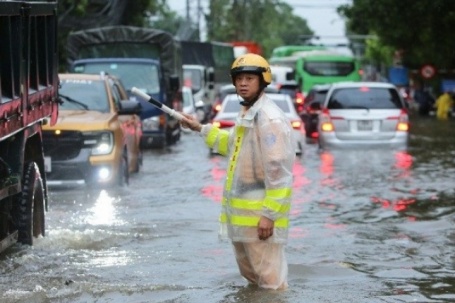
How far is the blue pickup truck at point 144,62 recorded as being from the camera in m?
28.0

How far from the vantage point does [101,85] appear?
1986cm

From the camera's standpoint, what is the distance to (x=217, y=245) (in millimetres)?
13086

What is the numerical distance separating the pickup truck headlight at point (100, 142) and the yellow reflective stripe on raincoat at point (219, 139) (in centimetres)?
880

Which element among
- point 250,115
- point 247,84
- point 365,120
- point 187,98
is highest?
point 247,84

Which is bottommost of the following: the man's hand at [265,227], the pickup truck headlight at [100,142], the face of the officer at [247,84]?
the pickup truck headlight at [100,142]

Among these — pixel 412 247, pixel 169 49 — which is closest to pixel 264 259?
pixel 412 247

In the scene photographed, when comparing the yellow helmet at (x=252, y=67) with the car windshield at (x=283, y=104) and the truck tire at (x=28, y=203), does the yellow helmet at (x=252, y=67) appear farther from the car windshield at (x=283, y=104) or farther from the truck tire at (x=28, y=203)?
the car windshield at (x=283, y=104)

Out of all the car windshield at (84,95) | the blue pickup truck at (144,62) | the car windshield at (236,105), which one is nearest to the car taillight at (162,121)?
the blue pickup truck at (144,62)

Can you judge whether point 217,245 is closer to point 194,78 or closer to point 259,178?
point 259,178

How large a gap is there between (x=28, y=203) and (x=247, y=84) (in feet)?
12.6

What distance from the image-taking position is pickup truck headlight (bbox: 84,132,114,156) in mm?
17969

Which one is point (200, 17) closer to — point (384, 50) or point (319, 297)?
point (384, 50)

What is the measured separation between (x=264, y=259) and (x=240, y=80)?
1199mm

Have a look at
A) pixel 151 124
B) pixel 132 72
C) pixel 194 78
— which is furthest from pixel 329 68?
pixel 132 72
